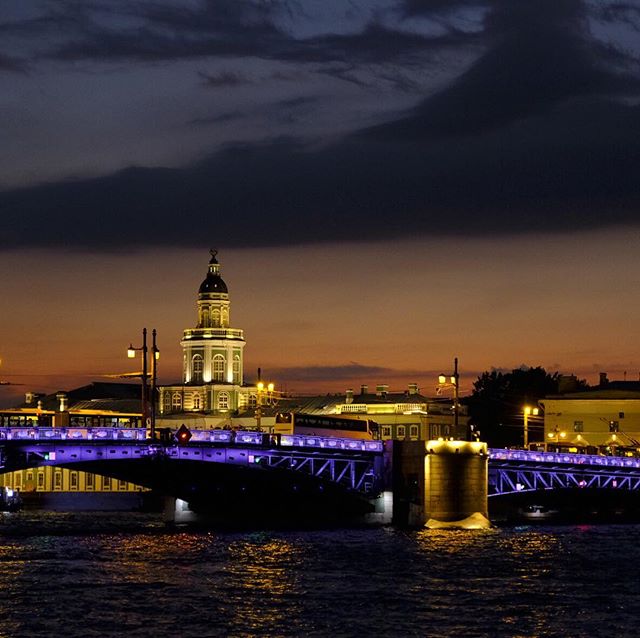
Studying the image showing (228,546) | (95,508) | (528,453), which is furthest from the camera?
(95,508)

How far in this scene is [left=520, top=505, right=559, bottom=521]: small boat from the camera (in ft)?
470

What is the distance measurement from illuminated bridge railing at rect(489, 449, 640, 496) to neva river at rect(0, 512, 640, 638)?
12886mm

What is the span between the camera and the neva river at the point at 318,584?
68.9m

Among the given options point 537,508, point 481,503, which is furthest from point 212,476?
point 537,508

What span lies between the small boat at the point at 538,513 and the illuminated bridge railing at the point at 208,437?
2223cm

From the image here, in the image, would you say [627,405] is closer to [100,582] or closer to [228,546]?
[228,546]

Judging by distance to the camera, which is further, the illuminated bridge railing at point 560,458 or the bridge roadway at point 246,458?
the illuminated bridge railing at point 560,458

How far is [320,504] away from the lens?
12875 cm

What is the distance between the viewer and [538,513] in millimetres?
148750

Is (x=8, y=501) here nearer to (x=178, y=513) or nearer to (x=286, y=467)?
(x=178, y=513)

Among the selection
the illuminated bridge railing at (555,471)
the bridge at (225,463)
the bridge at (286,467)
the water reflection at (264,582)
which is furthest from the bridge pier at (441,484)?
the water reflection at (264,582)

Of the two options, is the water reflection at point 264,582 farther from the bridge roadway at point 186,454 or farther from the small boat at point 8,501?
the small boat at point 8,501

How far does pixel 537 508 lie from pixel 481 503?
96.6 feet

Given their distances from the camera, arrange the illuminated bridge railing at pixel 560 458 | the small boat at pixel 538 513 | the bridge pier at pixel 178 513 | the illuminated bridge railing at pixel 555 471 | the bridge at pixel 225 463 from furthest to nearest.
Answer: the small boat at pixel 538 513
the bridge pier at pixel 178 513
the illuminated bridge railing at pixel 555 471
the illuminated bridge railing at pixel 560 458
the bridge at pixel 225 463
